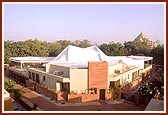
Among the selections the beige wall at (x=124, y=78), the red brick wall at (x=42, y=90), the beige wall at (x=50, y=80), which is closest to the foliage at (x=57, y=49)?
the red brick wall at (x=42, y=90)

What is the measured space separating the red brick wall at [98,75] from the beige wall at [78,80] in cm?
16

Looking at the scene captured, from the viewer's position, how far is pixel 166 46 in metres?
3.63

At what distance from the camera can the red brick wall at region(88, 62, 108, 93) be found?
9.26 metres

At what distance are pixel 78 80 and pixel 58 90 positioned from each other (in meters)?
0.92

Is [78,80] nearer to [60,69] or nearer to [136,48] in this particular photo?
[60,69]

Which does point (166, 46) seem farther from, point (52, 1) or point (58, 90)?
point (58, 90)

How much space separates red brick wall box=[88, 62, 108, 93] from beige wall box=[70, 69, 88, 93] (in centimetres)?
16

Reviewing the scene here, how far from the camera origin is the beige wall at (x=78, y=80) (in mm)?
9219

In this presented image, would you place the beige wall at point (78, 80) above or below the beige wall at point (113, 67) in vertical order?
below

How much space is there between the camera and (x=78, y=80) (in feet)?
30.4

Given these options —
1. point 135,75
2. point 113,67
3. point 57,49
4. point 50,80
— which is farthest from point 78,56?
point 57,49

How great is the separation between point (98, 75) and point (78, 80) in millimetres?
806

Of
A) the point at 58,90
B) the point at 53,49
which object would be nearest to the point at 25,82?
the point at 58,90

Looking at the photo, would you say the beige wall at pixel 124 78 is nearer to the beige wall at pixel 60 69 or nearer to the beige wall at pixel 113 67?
the beige wall at pixel 113 67
